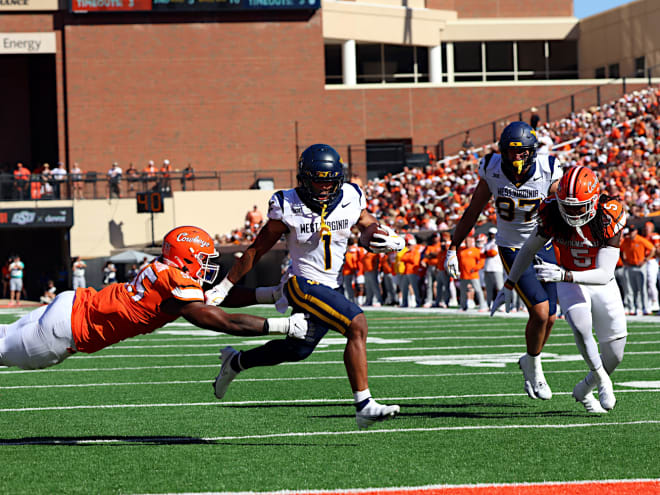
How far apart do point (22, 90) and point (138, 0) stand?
7726mm

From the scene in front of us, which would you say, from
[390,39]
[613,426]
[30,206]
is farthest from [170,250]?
[390,39]

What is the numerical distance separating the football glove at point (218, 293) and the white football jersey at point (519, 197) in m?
2.30

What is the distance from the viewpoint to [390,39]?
1806 inches

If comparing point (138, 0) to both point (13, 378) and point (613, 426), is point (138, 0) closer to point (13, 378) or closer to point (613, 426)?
point (13, 378)

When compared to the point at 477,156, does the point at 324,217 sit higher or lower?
lower

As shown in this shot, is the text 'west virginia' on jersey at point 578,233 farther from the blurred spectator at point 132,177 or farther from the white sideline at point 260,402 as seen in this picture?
the blurred spectator at point 132,177

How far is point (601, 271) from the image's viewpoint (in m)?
7.32

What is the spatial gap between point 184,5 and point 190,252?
122ft

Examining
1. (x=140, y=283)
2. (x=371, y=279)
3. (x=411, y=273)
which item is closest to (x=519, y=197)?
(x=140, y=283)

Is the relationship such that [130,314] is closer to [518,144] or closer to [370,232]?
[370,232]

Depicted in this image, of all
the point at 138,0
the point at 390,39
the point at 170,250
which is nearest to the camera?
the point at 170,250

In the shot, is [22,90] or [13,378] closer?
[13,378]

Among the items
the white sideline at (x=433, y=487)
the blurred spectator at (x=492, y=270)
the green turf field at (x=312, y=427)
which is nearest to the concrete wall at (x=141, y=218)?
the blurred spectator at (x=492, y=270)

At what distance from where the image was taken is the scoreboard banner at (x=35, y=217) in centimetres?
3550
